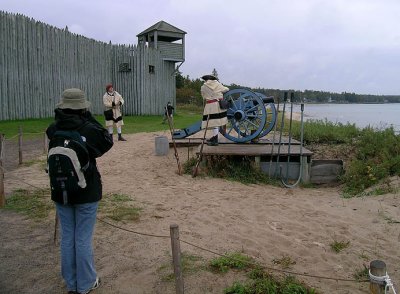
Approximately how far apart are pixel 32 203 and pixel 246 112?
17.7 ft

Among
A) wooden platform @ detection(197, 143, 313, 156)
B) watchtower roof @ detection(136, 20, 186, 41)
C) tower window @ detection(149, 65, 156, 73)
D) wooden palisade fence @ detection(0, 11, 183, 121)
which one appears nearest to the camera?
wooden platform @ detection(197, 143, 313, 156)

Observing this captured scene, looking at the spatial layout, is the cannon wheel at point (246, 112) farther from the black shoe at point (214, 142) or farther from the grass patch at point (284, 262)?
the grass patch at point (284, 262)

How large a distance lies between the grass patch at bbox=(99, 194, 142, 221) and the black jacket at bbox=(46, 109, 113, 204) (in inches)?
82.0

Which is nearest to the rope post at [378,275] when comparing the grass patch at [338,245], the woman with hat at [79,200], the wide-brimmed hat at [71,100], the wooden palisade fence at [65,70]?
the grass patch at [338,245]

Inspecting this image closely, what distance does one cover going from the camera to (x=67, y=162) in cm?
318

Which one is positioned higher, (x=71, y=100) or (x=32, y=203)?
(x=71, y=100)

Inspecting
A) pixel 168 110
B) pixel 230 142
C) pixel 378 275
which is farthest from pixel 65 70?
pixel 378 275

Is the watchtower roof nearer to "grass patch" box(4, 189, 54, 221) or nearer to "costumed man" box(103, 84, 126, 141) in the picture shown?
"costumed man" box(103, 84, 126, 141)

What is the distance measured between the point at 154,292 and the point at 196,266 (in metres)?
0.55

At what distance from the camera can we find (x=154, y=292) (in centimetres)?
360

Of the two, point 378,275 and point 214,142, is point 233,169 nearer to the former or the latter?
point 214,142

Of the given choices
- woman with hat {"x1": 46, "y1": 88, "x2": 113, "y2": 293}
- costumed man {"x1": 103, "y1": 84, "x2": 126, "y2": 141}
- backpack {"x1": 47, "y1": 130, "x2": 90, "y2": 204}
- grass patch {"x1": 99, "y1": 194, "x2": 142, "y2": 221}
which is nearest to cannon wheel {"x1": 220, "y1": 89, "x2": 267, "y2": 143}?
costumed man {"x1": 103, "y1": 84, "x2": 126, "y2": 141}

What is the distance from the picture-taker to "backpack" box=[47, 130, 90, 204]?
10.4 ft

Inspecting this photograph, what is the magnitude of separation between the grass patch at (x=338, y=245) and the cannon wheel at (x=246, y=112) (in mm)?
5030
